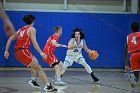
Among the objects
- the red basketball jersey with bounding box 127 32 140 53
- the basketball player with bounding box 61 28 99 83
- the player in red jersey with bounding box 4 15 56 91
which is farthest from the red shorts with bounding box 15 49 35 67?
the basketball player with bounding box 61 28 99 83

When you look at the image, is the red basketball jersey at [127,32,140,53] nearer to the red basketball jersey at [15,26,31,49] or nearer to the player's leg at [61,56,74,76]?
the red basketball jersey at [15,26,31,49]

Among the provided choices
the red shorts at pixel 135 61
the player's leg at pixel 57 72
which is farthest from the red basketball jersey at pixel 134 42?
the player's leg at pixel 57 72

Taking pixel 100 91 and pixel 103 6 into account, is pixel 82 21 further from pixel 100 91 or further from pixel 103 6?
pixel 100 91

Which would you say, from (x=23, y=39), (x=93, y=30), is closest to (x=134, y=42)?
(x=23, y=39)

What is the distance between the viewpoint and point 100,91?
8031 millimetres

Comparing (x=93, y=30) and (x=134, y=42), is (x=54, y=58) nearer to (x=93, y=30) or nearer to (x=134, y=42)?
(x=134, y=42)

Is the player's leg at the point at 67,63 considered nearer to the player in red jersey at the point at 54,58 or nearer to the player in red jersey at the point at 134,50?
the player in red jersey at the point at 54,58

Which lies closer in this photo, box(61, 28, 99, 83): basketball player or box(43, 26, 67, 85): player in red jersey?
box(43, 26, 67, 85): player in red jersey

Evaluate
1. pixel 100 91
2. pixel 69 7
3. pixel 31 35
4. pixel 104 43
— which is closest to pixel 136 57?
pixel 100 91

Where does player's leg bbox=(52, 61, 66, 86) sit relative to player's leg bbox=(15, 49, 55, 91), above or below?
below

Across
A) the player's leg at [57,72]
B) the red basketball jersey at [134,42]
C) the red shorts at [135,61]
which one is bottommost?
the player's leg at [57,72]

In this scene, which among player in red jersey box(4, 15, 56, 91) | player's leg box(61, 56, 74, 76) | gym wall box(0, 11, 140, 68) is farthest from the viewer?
gym wall box(0, 11, 140, 68)

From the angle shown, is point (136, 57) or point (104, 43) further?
point (104, 43)

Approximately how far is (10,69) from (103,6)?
6.26 meters
